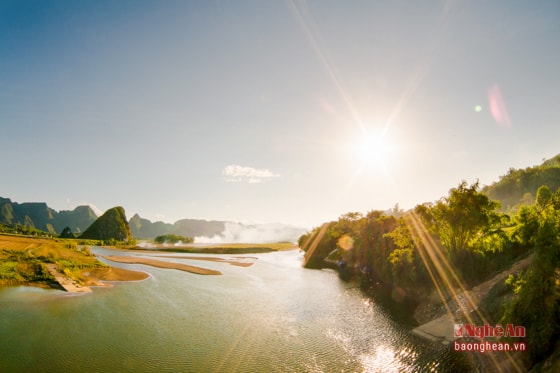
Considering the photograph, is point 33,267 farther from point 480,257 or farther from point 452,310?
point 480,257

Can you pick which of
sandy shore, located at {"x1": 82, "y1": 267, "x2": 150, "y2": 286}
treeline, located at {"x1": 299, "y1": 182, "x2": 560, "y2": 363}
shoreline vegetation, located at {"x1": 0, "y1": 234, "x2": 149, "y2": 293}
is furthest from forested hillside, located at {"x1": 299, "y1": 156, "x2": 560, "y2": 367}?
shoreline vegetation, located at {"x1": 0, "y1": 234, "x2": 149, "y2": 293}

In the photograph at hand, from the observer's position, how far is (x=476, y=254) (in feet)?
131

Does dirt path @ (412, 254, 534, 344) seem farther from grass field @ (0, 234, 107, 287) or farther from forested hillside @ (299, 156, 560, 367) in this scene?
grass field @ (0, 234, 107, 287)

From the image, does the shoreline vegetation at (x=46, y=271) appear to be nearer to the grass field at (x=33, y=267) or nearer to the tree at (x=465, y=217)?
the grass field at (x=33, y=267)

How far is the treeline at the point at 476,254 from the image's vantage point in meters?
16.2

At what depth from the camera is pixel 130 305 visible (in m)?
34.6

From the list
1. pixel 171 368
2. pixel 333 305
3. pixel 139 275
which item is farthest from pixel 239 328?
pixel 139 275

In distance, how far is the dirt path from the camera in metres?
27.4

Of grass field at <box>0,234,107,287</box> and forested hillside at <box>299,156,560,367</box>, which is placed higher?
forested hillside at <box>299,156,560,367</box>

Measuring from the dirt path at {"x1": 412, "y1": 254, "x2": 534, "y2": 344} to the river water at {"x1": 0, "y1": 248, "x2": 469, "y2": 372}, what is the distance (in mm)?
2575

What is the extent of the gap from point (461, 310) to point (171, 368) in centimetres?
3330

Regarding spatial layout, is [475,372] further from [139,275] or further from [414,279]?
[139,275]

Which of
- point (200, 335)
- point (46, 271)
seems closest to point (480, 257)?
point (200, 335)

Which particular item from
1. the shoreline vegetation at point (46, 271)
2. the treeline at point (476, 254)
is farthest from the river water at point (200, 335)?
the treeline at point (476, 254)
